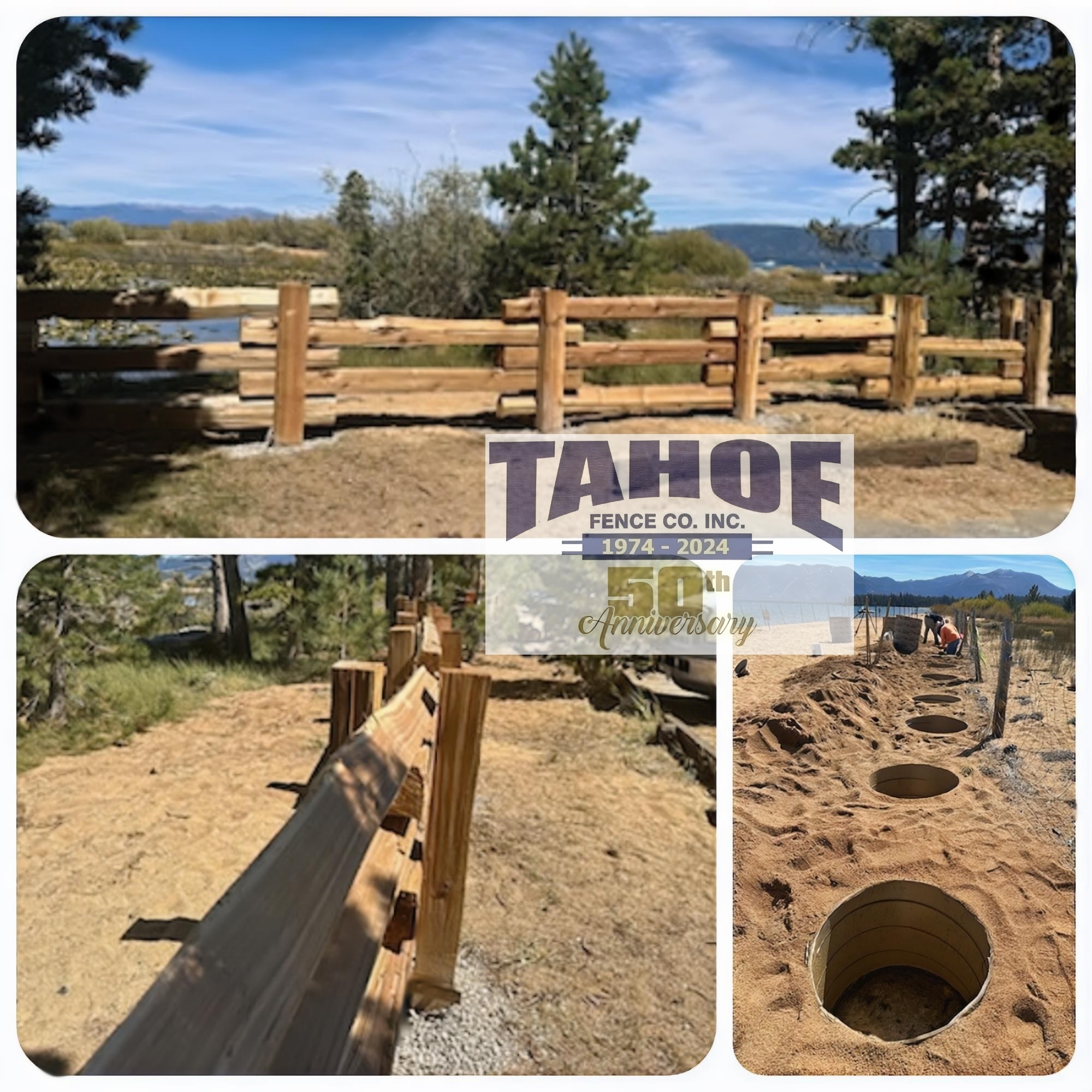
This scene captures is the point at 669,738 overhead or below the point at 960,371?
below

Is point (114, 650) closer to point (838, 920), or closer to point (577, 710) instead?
point (577, 710)

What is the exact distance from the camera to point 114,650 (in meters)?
5.46

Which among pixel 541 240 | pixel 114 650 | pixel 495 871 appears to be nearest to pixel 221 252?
pixel 541 240

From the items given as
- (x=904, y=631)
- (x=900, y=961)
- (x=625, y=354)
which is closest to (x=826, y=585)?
(x=904, y=631)

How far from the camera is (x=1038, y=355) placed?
8.98 metres

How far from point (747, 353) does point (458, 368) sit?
2.16m

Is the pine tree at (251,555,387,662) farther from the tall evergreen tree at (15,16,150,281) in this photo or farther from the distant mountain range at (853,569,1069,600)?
the distant mountain range at (853,569,1069,600)

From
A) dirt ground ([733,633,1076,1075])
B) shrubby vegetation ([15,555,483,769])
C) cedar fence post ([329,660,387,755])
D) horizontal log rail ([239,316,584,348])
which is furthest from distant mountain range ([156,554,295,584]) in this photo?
dirt ground ([733,633,1076,1075])

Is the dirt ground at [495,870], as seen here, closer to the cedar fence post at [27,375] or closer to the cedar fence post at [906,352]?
the cedar fence post at [27,375]

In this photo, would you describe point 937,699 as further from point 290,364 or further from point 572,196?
point 572,196

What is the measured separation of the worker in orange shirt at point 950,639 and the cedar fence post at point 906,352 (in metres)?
7.04

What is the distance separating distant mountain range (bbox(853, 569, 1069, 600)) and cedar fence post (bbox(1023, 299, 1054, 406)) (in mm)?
8056

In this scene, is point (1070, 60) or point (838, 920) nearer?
point (838, 920)

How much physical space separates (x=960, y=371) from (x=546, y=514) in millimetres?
6752
